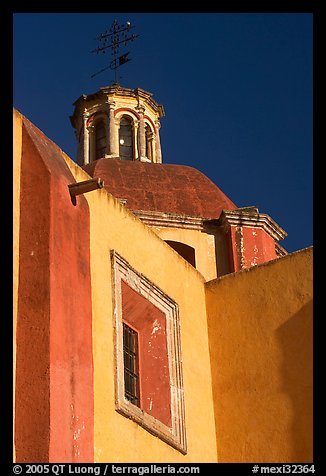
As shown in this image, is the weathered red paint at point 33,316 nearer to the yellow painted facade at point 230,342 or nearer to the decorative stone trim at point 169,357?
the yellow painted facade at point 230,342

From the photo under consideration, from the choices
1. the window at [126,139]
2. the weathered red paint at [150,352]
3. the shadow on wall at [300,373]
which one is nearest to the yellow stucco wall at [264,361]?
the shadow on wall at [300,373]

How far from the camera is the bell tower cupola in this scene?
2289cm

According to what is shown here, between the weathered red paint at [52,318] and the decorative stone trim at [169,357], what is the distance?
0.65 m

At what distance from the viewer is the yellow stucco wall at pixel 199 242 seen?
1794cm

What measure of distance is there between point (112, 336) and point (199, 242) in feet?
22.2

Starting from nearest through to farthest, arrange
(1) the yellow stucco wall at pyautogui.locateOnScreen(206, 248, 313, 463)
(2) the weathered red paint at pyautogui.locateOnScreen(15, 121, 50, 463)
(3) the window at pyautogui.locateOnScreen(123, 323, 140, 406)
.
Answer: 1. (2) the weathered red paint at pyautogui.locateOnScreen(15, 121, 50, 463)
2. (3) the window at pyautogui.locateOnScreen(123, 323, 140, 406)
3. (1) the yellow stucco wall at pyautogui.locateOnScreen(206, 248, 313, 463)

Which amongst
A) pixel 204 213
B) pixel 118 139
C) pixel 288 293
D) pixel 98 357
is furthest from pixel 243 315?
pixel 118 139

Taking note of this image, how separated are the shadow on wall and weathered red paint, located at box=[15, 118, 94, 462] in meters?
2.48

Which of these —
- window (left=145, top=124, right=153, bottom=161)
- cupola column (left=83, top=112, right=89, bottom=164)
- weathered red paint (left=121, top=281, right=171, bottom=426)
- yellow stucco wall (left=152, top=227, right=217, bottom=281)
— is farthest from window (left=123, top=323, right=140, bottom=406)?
window (left=145, top=124, right=153, bottom=161)

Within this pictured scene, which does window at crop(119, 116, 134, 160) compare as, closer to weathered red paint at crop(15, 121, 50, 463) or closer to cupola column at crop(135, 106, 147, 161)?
cupola column at crop(135, 106, 147, 161)

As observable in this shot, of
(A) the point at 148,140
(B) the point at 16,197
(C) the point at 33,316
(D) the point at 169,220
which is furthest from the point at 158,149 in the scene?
(C) the point at 33,316

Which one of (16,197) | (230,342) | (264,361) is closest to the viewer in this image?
(16,197)

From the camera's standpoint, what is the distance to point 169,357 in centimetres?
1269

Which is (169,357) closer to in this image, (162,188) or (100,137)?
(162,188)
